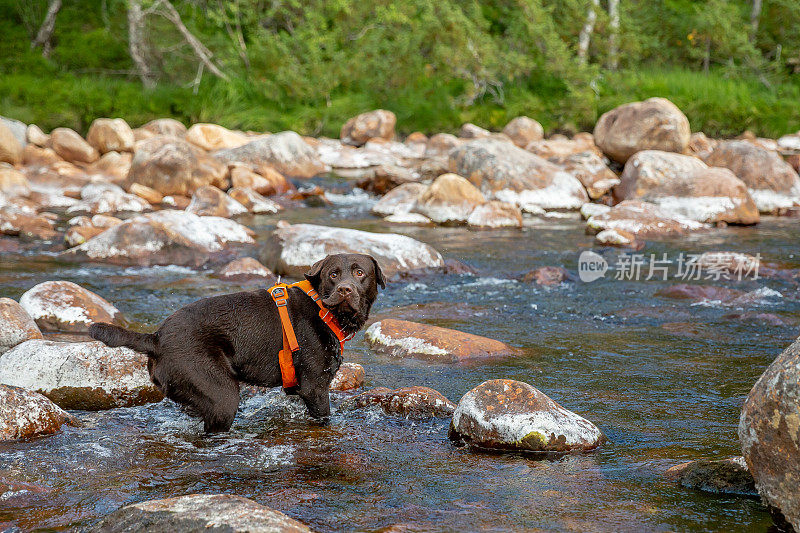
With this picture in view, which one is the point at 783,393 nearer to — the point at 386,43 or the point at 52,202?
the point at 52,202

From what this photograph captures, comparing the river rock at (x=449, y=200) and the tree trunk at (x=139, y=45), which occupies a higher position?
the tree trunk at (x=139, y=45)

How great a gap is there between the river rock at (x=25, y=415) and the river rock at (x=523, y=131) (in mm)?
19207

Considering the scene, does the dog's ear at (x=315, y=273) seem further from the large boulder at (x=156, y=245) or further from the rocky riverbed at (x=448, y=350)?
the large boulder at (x=156, y=245)

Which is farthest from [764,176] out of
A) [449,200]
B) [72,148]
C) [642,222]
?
[72,148]

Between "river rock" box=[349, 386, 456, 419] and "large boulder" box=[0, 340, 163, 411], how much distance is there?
1.60 m

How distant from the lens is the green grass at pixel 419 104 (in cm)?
2411

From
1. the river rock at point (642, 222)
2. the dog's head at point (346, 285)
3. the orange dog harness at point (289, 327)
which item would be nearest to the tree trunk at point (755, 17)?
the river rock at point (642, 222)

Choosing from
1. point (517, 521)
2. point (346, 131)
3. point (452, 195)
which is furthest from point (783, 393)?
point (346, 131)

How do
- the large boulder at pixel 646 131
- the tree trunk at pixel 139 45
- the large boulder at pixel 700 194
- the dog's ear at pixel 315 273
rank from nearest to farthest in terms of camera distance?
the dog's ear at pixel 315 273, the large boulder at pixel 700 194, the large boulder at pixel 646 131, the tree trunk at pixel 139 45

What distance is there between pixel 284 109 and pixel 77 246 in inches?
633

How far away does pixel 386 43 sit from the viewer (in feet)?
90.4

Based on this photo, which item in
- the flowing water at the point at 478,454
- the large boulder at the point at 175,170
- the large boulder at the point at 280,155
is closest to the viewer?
the flowing water at the point at 478,454

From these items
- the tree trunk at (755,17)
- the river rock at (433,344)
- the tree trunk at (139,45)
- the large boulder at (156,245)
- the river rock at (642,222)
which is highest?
the tree trunk at (755,17)

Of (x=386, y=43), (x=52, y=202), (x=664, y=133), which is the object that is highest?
(x=386, y=43)
